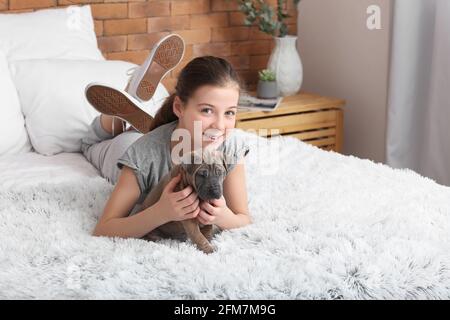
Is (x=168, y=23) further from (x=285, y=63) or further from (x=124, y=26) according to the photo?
(x=285, y=63)

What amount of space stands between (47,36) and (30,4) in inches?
Answer: 11.3

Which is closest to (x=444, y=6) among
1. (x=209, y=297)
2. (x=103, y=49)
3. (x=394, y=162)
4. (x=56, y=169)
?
(x=394, y=162)

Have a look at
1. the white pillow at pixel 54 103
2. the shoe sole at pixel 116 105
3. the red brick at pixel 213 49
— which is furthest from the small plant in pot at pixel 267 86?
→ the shoe sole at pixel 116 105

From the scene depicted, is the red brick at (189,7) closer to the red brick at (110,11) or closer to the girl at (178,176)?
the red brick at (110,11)

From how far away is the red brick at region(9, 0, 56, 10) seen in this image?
287 cm

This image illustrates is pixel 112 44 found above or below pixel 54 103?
above

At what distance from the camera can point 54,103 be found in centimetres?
245

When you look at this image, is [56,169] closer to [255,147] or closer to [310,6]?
[255,147]

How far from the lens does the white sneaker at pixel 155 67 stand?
2.23m

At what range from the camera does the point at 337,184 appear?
2.00 meters

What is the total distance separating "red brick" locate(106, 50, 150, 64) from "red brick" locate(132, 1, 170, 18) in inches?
6.5

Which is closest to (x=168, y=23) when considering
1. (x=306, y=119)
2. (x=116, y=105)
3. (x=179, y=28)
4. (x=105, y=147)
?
(x=179, y=28)

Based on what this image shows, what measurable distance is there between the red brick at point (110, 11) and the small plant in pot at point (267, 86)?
68 cm

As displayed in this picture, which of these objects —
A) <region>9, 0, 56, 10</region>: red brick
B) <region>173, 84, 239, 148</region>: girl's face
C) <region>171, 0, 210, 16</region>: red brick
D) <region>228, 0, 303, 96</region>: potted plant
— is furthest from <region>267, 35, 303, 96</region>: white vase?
<region>173, 84, 239, 148</region>: girl's face
